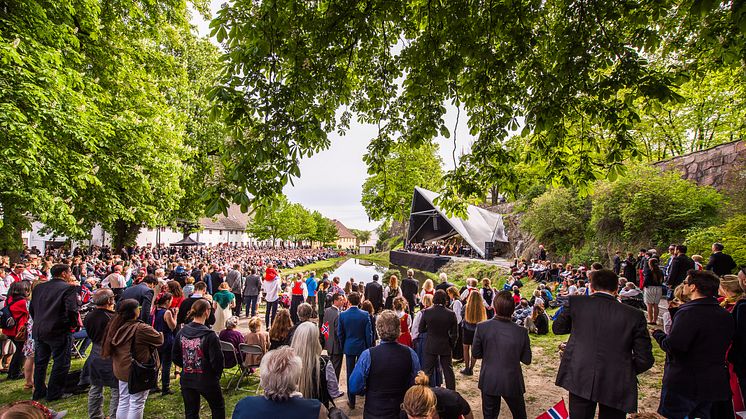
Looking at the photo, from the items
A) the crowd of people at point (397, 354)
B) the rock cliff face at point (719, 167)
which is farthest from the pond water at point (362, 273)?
the rock cliff face at point (719, 167)

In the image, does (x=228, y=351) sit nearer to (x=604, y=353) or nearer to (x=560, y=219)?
(x=604, y=353)

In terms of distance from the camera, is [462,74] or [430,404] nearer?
[430,404]

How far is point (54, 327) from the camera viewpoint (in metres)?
5.20

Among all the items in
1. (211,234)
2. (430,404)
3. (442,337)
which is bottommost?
(442,337)

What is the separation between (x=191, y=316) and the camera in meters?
4.27

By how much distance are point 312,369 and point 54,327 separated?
423 centimetres

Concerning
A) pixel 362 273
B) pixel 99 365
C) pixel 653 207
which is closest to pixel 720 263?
pixel 653 207

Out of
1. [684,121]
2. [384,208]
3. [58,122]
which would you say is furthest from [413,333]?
[684,121]

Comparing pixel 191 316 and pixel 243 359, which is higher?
pixel 191 316

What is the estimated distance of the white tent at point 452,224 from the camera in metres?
29.3

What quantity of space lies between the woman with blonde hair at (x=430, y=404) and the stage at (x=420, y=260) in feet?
81.4

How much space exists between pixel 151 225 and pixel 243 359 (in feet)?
41.0

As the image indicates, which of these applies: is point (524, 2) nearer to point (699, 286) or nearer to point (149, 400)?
point (699, 286)

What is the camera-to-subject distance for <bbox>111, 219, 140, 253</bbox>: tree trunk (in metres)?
20.0
